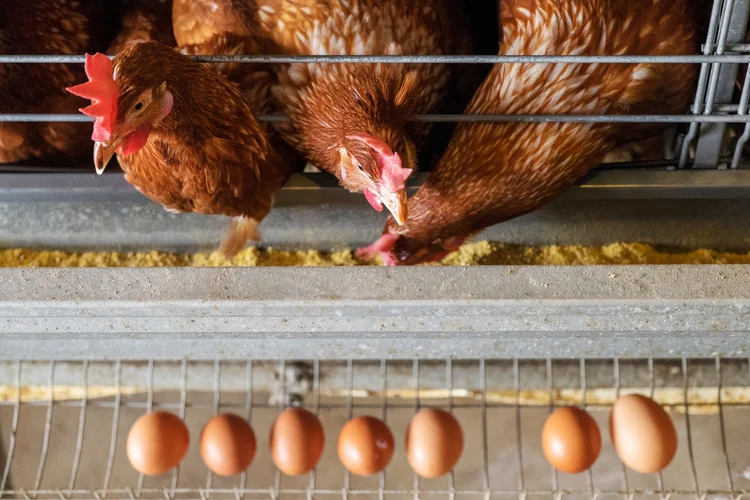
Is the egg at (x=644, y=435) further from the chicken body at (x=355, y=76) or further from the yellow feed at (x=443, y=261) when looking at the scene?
the chicken body at (x=355, y=76)

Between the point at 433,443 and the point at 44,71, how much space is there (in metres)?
0.85

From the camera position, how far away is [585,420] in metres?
0.92

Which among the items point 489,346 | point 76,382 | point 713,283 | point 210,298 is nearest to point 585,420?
point 489,346

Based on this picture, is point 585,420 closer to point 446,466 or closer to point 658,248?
point 446,466

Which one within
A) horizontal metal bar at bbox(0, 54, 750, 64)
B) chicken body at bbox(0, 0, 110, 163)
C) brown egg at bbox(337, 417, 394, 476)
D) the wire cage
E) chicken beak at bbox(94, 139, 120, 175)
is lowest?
brown egg at bbox(337, 417, 394, 476)

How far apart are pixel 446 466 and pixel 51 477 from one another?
46.7 inches

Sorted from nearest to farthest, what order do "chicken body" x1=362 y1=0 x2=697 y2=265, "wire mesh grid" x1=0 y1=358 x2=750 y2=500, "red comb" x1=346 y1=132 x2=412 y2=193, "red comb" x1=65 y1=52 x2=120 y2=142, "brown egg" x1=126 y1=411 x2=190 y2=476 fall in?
"red comb" x1=65 y1=52 x2=120 y2=142 < "red comb" x1=346 y1=132 x2=412 y2=193 < "chicken body" x1=362 y1=0 x2=697 y2=265 < "brown egg" x1=126 y1=411 x2=190 y2=476 < "wire mesh grid" x1=0 y1=358 x2=750 y2=500

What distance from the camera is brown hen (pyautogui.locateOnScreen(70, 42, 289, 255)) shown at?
647mm

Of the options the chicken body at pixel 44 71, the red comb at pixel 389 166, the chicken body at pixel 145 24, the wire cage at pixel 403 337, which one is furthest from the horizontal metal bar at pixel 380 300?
the chicken body at pixel 145 24

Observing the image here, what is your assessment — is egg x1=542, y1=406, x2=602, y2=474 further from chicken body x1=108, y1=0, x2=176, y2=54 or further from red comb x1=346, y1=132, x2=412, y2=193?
chicken body x1=108, y1=0, x2=176, y2=54

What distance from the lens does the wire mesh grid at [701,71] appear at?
27.1 inches

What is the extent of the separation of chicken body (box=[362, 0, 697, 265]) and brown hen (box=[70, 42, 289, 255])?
0.25 metres

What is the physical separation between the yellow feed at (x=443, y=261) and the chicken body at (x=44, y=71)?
0.19 metres

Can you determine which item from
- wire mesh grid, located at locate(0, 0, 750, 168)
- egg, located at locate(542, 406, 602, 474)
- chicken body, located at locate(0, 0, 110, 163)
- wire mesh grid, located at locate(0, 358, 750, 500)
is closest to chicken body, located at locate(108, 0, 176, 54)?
chicken body, located at locate(0, 0, 110, 163)
